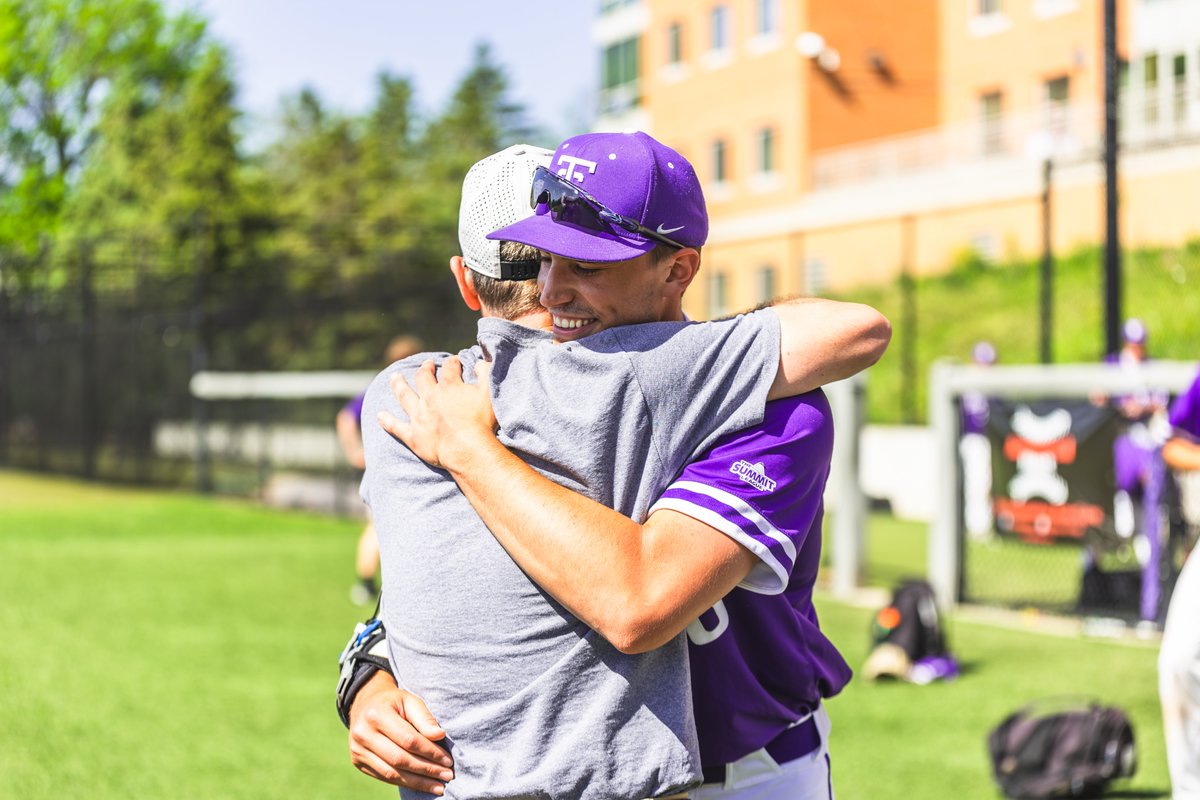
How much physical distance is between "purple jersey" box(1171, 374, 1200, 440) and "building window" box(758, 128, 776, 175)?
33083 mm

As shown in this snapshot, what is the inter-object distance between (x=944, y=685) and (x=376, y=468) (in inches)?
253

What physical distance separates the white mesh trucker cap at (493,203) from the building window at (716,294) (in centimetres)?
1995

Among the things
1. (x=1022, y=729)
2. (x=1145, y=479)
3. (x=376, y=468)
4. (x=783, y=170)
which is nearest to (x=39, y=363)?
(x=783, y=170)

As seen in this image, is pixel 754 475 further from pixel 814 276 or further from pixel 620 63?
pixel 620 63

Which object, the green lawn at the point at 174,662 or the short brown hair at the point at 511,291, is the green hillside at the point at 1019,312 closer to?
the green lawn at the point at 174,662

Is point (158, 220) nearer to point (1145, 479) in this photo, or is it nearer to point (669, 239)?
point (1145, 479)

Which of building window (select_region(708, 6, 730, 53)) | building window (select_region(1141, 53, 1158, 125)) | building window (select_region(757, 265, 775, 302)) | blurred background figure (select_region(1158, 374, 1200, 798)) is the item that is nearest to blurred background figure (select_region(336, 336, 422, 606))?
blurred background figure (select_region(1158, 374, 1200, 798))

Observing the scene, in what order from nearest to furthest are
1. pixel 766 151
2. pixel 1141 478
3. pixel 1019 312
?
pixel 1141 478, pixel 1019 312, pixel 766 151

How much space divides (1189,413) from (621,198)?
3449 mm

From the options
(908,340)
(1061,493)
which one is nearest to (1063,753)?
(1061,493)

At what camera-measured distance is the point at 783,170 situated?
36812 mm

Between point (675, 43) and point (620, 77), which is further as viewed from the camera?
point (620, 77)

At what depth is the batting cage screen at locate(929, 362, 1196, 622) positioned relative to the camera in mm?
9438

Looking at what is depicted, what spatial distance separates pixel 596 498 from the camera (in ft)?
6.27
